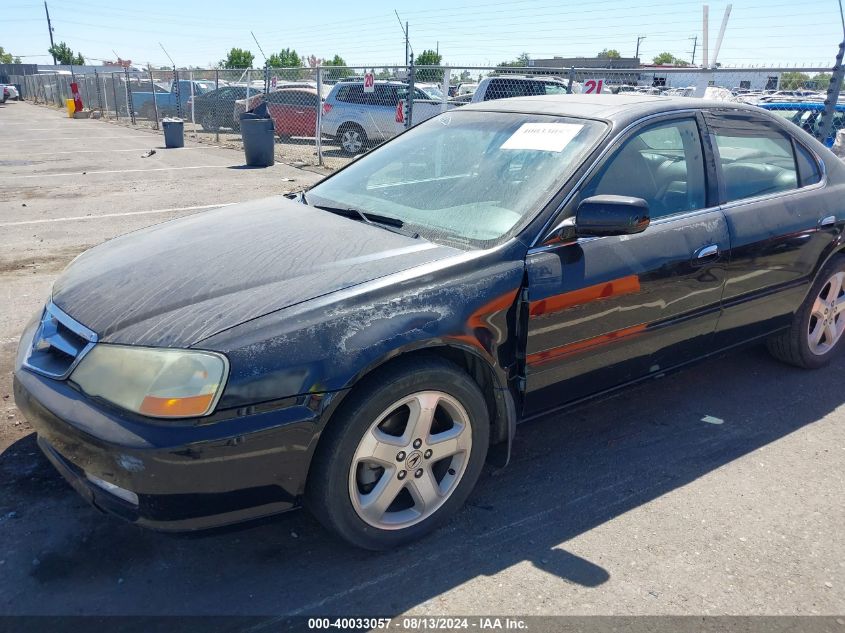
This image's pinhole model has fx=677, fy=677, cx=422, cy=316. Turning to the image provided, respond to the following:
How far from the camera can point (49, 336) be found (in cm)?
259

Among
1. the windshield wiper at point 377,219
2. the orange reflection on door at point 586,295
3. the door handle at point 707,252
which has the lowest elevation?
the orange reflection on door at point 586,295

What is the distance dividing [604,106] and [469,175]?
0.76 metres

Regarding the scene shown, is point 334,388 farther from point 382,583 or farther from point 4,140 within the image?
point 4,140

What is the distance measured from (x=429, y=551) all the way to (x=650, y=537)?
91cm

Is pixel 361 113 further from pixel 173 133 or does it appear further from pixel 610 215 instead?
pixel 610 215

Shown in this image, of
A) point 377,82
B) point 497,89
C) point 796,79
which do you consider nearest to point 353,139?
point 377,82

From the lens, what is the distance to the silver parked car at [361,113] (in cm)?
1487

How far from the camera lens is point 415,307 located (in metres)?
2.46

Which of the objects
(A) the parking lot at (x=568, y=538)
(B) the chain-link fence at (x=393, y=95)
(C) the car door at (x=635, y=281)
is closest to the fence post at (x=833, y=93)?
(B) the chain-link fence at (x=393, y=95)

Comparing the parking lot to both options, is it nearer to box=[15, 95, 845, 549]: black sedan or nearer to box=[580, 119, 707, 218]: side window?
box=[15, 95, 845, 549]: black sedan

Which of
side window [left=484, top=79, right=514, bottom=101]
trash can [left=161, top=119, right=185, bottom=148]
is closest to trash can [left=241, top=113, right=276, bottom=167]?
trash can [left=161, top=119, right=185, bottom=148]

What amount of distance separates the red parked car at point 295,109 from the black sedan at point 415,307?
47.4 feet

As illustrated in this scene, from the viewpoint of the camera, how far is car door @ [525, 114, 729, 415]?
283 cm

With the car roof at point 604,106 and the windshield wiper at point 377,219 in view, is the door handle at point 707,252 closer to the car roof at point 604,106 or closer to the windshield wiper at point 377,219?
the car roof at point 604,106
